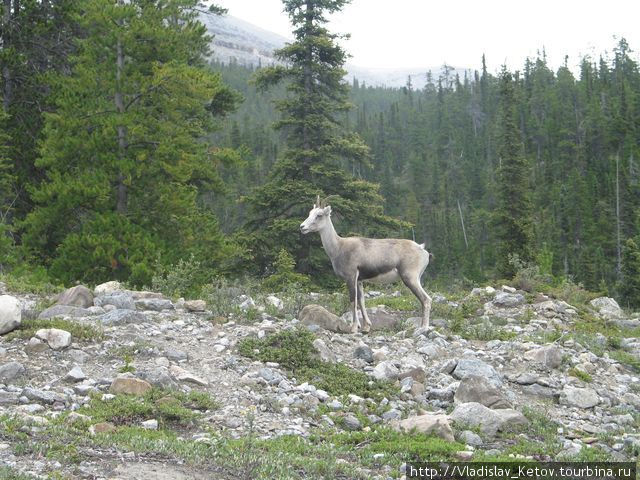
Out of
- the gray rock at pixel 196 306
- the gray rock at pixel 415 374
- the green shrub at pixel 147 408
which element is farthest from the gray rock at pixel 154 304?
the gray rock at pixel 415 374

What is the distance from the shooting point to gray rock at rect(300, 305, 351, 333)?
Result: 467 inches

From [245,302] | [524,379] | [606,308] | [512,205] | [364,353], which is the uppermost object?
[512,205]

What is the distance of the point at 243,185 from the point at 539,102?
62.3 metres

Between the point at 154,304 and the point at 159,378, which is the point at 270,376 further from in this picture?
the point at 154,304

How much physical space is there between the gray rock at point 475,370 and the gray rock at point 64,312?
20.3 ft

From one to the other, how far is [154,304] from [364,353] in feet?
13.4

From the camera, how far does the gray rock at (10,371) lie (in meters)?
8.05

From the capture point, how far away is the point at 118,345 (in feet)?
31.2

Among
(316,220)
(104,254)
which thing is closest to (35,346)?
(316,220)

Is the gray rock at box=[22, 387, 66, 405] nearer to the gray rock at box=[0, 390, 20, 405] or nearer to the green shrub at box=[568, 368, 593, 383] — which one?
the gray rock at box=[0, 390, 20, 405]

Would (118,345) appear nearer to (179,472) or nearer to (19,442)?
(19,442)

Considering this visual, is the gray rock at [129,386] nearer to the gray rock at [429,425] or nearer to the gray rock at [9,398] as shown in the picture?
the gray rock at [9,398]

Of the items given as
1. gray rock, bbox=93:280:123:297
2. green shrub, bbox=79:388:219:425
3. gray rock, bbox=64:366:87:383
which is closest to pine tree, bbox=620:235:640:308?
gray rock, bbox=93:280:123:297

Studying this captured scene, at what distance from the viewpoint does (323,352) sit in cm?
1009
